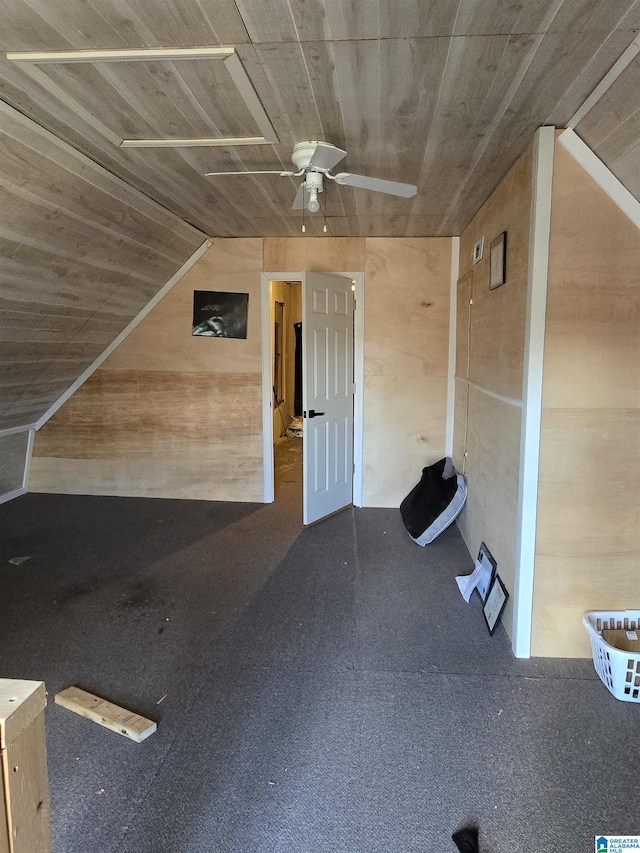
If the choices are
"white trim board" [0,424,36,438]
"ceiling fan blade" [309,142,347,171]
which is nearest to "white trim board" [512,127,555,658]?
"ceiling fan blade" [309,142,347,171]

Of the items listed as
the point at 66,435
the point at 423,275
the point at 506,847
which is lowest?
the point at 506,847

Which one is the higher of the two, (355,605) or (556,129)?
(556,129)

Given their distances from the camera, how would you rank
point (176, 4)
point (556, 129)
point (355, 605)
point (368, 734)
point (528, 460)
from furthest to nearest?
point (355, 605)
point (528, 460)
point (556, 129)
point (368, 734)
point (176, 4)

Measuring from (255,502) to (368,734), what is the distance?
2832mm

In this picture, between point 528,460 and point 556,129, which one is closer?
point 556,129

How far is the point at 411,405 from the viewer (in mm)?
4254

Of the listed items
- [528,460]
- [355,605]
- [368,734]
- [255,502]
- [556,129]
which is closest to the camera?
[368,734]

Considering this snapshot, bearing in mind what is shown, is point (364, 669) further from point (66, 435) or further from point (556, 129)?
point (66, 435)

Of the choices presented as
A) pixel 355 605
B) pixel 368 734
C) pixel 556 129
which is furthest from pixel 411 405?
pixel 368 734

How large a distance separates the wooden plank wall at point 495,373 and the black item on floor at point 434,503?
0.39ft

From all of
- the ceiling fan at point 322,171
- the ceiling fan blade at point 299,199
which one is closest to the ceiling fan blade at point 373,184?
the ceiling fan at point 322,171

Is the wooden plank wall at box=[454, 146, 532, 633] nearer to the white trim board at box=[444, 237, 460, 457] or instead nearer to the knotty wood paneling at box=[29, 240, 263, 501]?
the white trim board at box=[444, 237, 460, 457]

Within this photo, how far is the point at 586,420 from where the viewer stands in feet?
6.91

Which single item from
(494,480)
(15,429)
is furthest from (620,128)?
(15,429)
